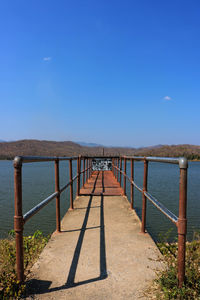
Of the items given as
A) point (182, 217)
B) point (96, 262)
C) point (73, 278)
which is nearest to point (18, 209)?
point (73, 278)

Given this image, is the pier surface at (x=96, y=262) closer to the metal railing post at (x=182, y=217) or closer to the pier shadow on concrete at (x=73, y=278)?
the pier shadow on concrete at (x=73, y=278)

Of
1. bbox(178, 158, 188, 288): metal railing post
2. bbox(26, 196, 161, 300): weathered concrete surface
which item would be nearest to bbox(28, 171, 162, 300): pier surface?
bbox(26, 196, 161, 300): weathered concrete surface

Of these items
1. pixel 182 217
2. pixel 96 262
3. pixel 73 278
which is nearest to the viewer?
pixel 182 217

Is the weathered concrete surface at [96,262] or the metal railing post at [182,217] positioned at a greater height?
the metal railing post at [182,217]

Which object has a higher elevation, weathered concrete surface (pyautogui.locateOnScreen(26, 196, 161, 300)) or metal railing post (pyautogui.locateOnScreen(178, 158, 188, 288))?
metal railing post (pyautogui.locateOnScreen(178, 158, 188, 288))

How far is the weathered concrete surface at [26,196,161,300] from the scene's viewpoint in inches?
77.8

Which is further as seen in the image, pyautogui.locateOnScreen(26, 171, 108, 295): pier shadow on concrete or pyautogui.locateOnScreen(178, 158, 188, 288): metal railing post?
pyautogui.locateOnScreen(26, 171, 108, 295): pier shadow on concrete

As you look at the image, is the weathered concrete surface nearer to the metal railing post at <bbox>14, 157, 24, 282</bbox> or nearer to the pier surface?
the pier surface

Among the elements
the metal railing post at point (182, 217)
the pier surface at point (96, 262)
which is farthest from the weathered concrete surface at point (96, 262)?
the metal railing post at point (182, 217)

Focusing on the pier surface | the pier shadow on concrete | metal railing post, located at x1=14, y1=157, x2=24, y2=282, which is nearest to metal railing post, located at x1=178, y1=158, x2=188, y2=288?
the pier surface

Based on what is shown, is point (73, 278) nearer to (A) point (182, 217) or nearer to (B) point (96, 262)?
(B) point (96, 262)

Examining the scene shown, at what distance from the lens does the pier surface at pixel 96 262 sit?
1.97 metres

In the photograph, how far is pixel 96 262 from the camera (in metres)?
2.45

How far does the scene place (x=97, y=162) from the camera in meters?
16.9
